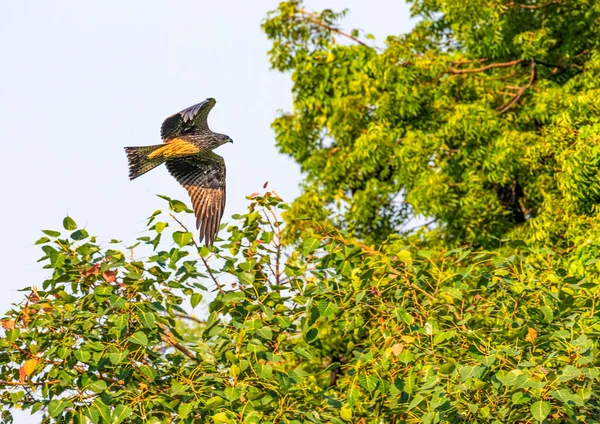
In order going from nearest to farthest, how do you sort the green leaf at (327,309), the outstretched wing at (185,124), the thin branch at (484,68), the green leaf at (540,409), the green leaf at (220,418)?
the green leaf at (540,409), the green leaf at (220,418), the green leaf at (327,309), the outstretched wing at (185,124), the thin branch at (484,68)

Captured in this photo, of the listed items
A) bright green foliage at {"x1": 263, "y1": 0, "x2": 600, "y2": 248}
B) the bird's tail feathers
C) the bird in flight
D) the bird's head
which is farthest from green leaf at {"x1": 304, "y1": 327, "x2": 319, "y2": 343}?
bright green foliage at {"x1": 263, "y1": 0, "x2": 600, "y2": 248}

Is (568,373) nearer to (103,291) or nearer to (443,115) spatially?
(103,291)

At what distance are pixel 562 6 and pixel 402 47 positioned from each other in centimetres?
→ 211

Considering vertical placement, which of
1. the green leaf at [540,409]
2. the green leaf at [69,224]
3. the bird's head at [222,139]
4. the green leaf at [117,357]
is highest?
the bird's head at [222,139]

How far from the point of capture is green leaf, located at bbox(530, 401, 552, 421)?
491 cm

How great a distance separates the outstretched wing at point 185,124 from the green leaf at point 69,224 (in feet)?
7.75

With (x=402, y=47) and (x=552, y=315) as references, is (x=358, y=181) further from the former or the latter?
(x=552, y=315)

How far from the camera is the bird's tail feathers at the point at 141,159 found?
25.7 ft

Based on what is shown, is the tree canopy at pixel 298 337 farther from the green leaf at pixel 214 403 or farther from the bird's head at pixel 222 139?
the bird's head at pixel 222 139

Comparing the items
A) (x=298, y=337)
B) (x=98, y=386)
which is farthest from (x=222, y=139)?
(x=98, y=386)

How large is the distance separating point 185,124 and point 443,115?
5.07 meters

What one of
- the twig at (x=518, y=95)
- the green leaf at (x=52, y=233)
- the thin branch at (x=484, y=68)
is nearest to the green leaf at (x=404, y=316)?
the green leaf at (x=52, y=233)

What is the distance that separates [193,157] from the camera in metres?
8.12

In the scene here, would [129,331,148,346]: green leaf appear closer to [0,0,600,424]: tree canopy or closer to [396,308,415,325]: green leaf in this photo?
[0,0,600,424]: tree canopy
